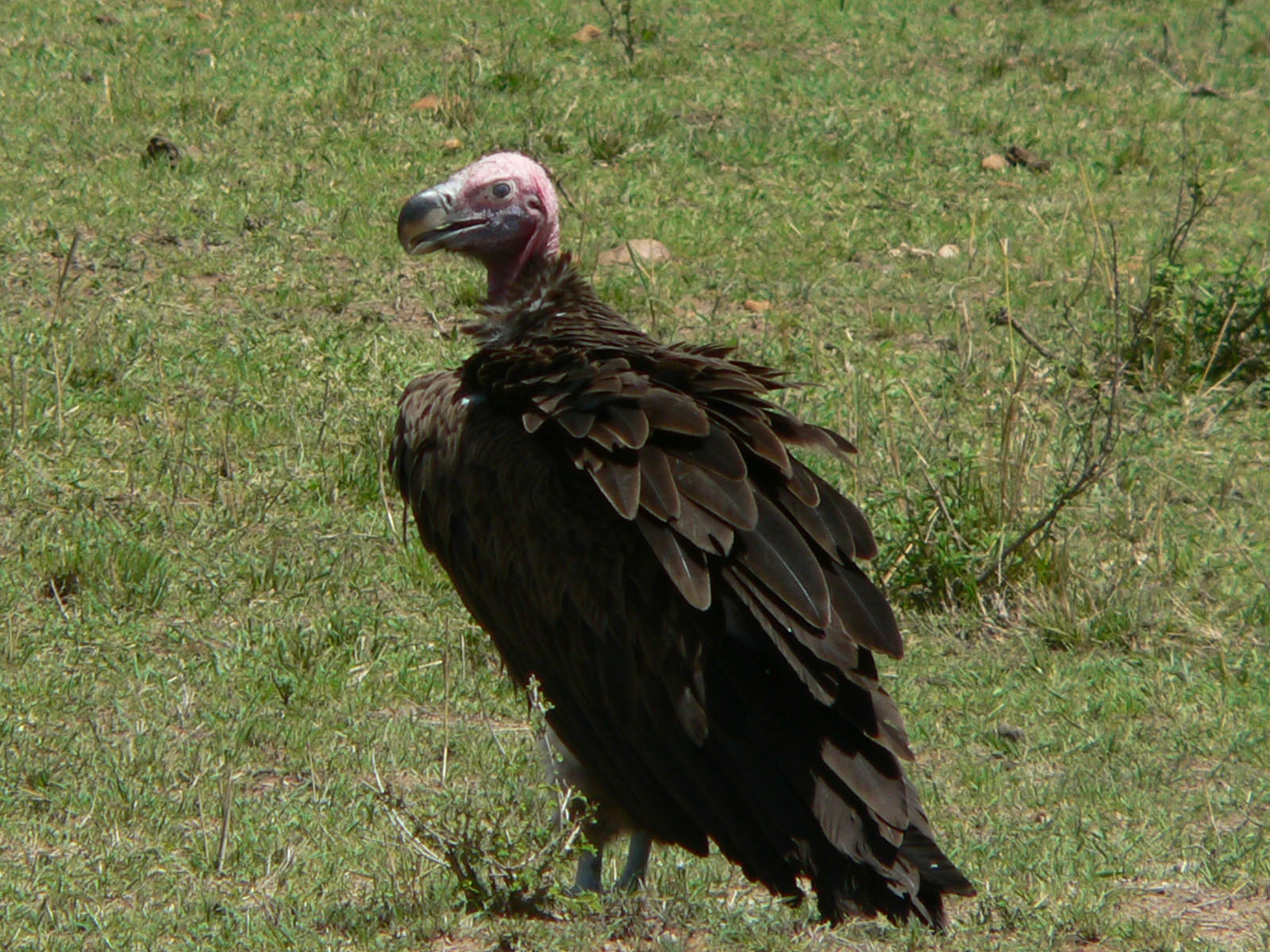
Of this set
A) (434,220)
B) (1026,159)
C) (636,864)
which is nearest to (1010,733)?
(636,864)

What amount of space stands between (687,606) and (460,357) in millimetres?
3484

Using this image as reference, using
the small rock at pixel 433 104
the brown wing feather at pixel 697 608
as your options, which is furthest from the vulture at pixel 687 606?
the small rock at pixel 433 104

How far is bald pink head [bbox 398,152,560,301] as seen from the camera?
201 inches

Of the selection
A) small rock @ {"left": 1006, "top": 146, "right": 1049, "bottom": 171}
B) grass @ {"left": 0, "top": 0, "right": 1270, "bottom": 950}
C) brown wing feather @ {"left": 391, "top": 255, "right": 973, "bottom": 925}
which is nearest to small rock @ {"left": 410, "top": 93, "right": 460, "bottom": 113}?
grass @ {"left": 0, "top": 0, "right": 1270, "bottom": 950}

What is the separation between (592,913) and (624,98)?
6615 mm

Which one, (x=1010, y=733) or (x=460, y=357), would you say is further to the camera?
(x=460, y=357)

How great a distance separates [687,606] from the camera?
12.7 ft

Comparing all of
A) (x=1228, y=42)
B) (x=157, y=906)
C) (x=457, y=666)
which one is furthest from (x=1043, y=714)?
(x=1228, y=42)

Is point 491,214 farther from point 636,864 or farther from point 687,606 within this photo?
point 636,864

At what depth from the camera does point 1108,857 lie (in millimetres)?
4477

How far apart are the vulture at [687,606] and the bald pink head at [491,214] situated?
0.71m

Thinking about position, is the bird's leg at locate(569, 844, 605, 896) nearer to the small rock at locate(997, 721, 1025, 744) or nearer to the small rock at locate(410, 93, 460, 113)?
the small rock at locate(997, 721, 1025, 744)

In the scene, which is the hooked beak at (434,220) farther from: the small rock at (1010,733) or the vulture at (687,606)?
the small rock at (1010,733)

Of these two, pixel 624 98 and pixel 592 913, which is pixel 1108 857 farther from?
pixel 624 98
